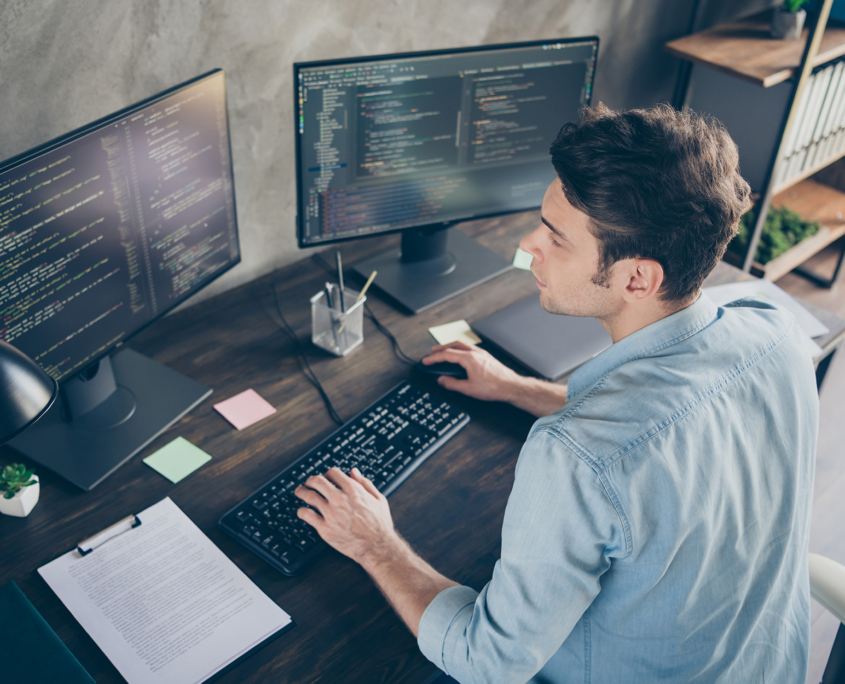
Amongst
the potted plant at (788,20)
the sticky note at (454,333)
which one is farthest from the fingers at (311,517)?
the potted plant at (788,20)

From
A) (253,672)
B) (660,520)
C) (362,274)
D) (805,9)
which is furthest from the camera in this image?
(805,9)

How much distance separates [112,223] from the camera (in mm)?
1132

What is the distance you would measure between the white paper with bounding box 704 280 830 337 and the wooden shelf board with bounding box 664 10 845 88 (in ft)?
2.78

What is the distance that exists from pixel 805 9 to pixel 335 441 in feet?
7.71

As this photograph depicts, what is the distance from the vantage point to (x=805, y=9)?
2.55 m

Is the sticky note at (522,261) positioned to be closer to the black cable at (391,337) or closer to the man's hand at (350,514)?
the black cable at (391,337)

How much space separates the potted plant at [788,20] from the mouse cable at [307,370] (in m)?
1.89

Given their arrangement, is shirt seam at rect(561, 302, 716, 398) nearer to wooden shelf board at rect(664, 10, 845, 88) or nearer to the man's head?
the man's head

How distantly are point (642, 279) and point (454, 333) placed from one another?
62 centimetres

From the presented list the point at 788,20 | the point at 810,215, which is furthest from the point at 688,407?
the point at 810,215

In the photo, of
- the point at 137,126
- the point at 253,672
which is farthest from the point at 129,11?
the point at 253,672

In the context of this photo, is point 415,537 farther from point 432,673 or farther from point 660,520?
point 660,520

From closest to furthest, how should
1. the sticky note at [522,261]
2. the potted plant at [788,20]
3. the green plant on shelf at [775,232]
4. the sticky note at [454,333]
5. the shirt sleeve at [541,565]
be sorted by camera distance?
the shirt sleeve at [541,565] → the sticky note at [454,333] → the sticky note at [522,261] → the potted plant at [788,20] → the green plant on shelf at [775,232]

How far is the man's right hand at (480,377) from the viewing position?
1.38 m
